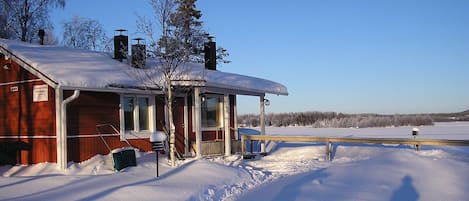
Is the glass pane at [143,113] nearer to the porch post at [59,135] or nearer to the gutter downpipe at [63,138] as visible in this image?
the gutter downpipe at [63,138]

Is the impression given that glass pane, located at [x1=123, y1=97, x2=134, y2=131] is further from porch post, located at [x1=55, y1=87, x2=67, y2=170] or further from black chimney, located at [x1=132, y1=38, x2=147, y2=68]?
porch post, located at [x1=55, y1=87, x2=67, y2=170]

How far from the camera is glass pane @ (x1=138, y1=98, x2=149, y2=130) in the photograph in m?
15.6

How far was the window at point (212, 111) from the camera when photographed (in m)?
18.1

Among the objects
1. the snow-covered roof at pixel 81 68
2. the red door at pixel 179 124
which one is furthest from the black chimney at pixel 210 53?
the red door at pixel 179 124

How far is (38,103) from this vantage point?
13.7 metres

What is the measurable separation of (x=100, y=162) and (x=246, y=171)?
4.04 metres

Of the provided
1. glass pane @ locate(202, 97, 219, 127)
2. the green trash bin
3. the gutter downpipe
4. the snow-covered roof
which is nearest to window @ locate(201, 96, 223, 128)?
glass pane @ locate(202, 97, 219, 127)

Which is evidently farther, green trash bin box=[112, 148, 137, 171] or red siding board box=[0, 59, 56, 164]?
red siding board box=[0, 59, 56, 164]

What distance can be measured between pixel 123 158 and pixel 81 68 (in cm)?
301

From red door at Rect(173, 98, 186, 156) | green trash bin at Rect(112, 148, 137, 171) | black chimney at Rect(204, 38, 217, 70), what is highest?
black chimney at Rect(204, 38, 217, 70)

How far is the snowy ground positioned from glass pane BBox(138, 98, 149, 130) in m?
0.98

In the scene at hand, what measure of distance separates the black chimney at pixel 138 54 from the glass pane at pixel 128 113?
144cm

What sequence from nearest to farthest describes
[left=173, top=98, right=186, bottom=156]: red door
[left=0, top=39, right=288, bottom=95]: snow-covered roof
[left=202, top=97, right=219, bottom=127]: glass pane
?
[left=0, top=39, right=288, bottom=95]: snow-covered roof, [left=173, top=98, right=186, bottom=156]: red door, [left=202, top=97, right=219, bottom=127]: glass pane

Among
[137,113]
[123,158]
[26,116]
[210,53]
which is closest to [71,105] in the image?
[26,116]
